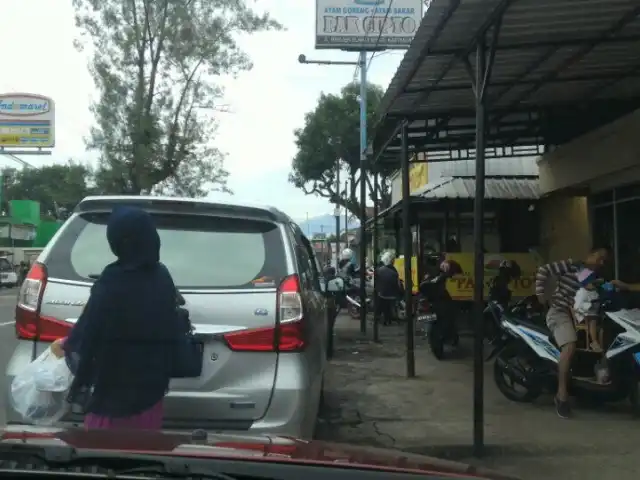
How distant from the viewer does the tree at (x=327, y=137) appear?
1516 inches

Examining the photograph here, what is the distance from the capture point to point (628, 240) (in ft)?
42.8

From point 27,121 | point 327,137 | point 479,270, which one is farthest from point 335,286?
point 27,121

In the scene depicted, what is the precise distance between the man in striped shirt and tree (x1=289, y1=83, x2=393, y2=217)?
2704 cm

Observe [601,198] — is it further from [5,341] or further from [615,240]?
[5,341]

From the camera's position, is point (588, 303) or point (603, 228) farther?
point (603, 228)

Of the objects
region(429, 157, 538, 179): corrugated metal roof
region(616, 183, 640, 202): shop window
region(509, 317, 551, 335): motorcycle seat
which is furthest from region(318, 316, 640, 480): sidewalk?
region(429, 157, 538, 179): corrugated metal roof

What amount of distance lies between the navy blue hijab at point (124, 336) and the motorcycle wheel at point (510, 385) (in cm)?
519

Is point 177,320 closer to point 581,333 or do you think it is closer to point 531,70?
point 531,70

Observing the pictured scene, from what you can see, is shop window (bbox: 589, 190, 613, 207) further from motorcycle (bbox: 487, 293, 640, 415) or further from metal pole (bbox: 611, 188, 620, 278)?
motorcycle (bbox: 487, 293, 640, 415)

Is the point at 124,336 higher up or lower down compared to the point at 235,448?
higher up

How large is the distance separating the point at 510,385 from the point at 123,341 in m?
5.49

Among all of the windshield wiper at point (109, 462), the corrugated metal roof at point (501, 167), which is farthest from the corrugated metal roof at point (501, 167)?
the windshield wiper at point (109, 462)

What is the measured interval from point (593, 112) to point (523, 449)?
5922mm

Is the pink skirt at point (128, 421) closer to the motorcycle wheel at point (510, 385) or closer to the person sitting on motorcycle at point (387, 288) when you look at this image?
the motorcycle wheel at point (510, 385)
